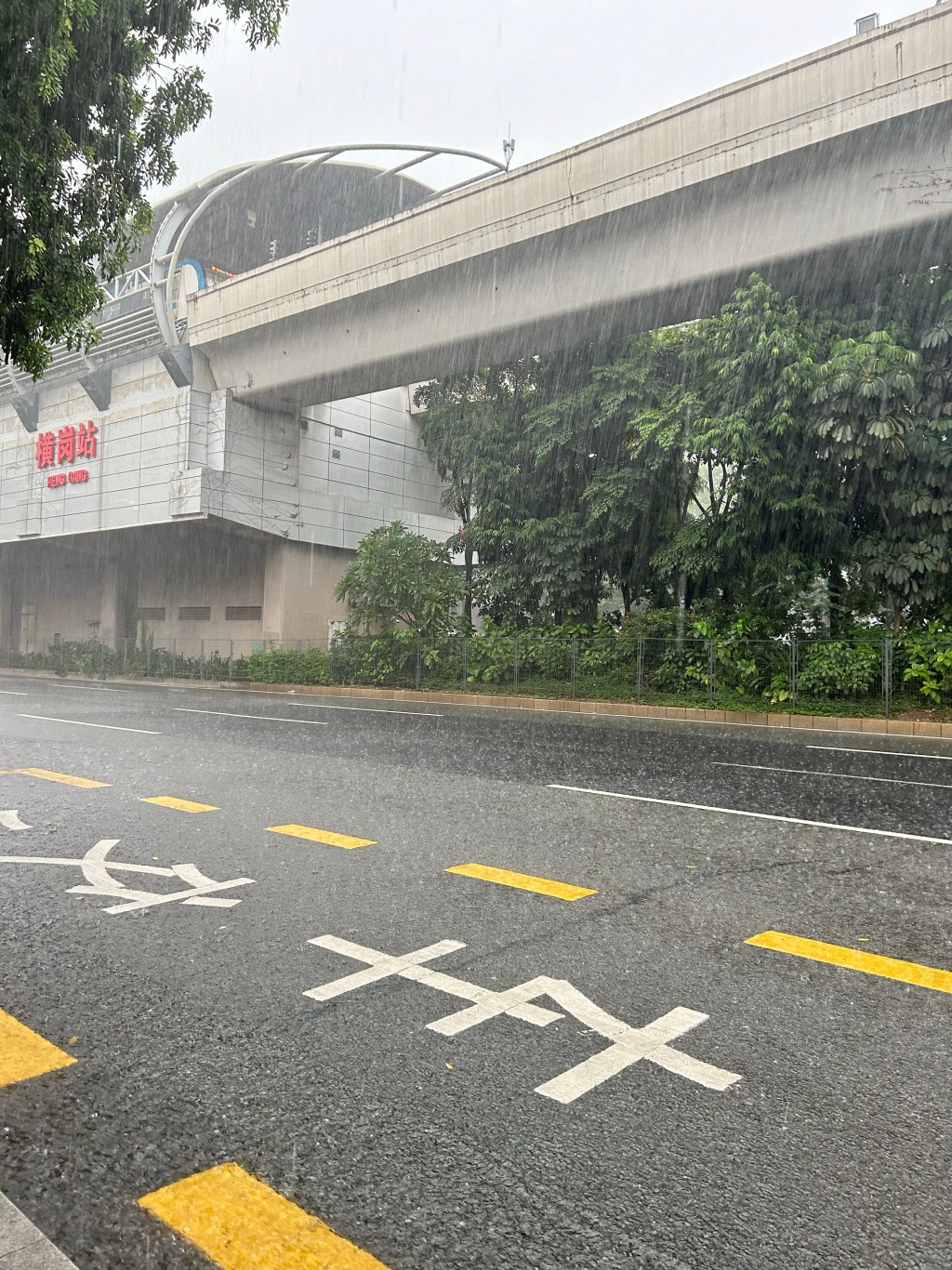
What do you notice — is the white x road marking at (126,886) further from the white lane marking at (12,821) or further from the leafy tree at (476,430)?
the leafy tree at (476,430)

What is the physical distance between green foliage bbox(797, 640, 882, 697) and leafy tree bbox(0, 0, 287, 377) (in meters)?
13.6

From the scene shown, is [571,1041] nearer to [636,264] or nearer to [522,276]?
[636,264]

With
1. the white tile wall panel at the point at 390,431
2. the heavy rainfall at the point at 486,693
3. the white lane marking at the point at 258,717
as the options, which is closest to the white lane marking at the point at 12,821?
the heavy rainfall at the point at 486,693

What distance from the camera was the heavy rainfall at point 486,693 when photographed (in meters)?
2.53

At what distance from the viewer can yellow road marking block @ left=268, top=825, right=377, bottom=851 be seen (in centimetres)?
619

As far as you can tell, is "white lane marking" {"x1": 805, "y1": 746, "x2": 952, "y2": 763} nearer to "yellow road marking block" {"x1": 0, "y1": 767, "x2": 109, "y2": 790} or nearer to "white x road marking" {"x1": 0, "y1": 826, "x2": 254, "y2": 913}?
"yellow road marking block" {"x1": 0, "y1": 767, "x2": 109, "y2": 790}

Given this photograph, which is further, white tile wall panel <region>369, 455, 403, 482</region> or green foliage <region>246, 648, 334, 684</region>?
white tile wall panel <region>369, 455, 403, 482</region>

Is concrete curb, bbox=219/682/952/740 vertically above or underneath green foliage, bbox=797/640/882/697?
underneath

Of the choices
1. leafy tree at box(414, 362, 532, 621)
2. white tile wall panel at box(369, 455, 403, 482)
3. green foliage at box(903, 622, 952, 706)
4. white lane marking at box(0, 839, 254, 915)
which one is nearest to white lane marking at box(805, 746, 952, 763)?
green foliage at box(903, 622, 952, 706)

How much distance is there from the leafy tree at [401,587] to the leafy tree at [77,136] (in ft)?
56.8

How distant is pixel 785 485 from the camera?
57.4 feet

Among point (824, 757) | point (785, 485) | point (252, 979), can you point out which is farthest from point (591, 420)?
point (252, 979)

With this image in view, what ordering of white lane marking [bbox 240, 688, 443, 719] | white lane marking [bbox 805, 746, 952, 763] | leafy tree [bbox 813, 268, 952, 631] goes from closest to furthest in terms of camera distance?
white lane marking [bbox 805, 746, 952, 763] → leafy tree [bbox 813, 268, 952, 631] → white lane marking [bbox 240, 688, 443, 719]

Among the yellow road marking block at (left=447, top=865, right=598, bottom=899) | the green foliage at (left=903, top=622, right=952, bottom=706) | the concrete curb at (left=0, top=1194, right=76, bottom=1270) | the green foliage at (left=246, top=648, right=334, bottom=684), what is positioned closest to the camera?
the concrete curb at (left=0, top=1194, right=76, bottom=1270)
